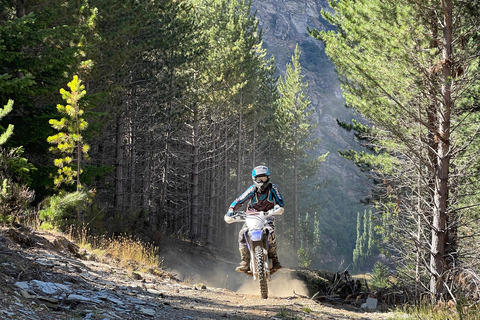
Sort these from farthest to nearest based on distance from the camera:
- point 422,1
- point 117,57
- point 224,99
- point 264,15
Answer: point 264,15 → point 224,99 → point 117,57 → point 422,1

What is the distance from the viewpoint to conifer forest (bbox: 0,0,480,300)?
9.66 m

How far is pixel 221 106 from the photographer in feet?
104

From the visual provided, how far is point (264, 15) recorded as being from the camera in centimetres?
19800

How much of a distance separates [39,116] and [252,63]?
62.6ft

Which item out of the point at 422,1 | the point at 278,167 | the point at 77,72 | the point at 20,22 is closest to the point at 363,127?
the point at 422,1

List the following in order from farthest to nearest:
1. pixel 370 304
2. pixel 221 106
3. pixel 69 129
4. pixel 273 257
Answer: pixel 221 106
pixel 370 304
pixel 69 129
pixel 273 257

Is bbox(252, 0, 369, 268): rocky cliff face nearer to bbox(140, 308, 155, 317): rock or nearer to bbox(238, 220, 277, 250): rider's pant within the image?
bbox(238, 220, 277, 250): rider's pant

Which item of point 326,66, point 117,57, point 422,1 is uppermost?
point 326,66

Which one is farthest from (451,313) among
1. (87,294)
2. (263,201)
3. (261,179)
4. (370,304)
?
(370,304)

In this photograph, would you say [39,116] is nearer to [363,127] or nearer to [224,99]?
[363,127]

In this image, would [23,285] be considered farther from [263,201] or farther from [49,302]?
[263,201]

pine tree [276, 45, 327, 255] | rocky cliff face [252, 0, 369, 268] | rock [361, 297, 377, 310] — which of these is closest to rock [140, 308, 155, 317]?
rock [361, 297, 377, 310]

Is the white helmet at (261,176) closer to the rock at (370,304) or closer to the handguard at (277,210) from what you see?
the handguard at (277,210)

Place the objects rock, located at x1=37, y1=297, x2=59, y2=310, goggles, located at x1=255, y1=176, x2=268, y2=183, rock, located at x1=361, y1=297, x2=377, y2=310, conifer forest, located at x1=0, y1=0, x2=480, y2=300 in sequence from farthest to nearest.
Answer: rock, located at x1=361, y1=297, x2=377, y2=310, conifer forest, located at x1=0, y1=0, x2=480, y2=300, goggles, located at x1=255, y1=176, x2=268, y2=183, rock, located at x1=37, y1=297, x2=59, y2=310
